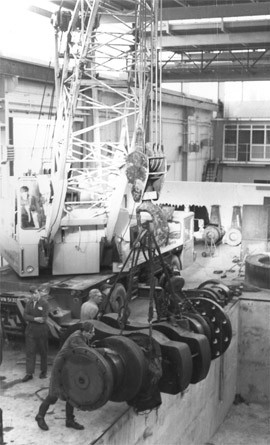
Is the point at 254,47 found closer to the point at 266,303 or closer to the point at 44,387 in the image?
the point at 266,303

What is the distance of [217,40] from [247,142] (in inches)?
504

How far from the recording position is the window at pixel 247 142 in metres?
34.9

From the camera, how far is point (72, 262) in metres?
13.4

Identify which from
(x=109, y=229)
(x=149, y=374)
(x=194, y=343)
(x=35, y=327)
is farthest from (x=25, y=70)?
(x=149, y=374)

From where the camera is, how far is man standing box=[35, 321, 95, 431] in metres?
8.70

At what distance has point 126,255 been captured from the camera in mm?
14102

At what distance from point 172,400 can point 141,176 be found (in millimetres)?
4610

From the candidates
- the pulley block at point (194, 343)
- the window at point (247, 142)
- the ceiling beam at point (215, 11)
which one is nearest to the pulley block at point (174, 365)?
the pulley block at point (194, 343)

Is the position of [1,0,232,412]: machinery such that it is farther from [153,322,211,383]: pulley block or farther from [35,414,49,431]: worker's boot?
[35,414,49,431]: worker's boot

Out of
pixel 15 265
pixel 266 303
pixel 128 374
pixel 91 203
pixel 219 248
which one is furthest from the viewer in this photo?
pixel 219 248

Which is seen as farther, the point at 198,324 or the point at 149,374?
the point at 198,324

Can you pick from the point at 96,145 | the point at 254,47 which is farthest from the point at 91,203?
the point at 254,47

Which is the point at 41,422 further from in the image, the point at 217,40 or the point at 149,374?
the point at 217,40

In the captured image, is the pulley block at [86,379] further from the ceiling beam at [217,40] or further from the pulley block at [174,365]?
the ceiling beam at [217,40]
